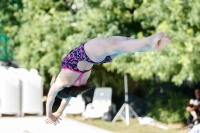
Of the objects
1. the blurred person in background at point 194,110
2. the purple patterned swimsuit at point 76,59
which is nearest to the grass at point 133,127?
the blurred person in background at point 194,110

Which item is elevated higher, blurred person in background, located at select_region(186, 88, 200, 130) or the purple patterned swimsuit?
the purple patterned swimsuit

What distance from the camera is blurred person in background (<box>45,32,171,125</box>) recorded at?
17.1 feet

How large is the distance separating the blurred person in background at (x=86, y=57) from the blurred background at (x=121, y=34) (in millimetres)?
5521

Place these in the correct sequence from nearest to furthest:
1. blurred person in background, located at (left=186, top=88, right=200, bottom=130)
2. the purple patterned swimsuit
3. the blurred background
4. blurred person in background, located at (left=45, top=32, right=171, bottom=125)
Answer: blurred person in background, located at (left=45, top=32, right=171, bottom=125) < the purple patterned swimsuit < the blurred background < blurred person in background, located at (left=186, top=88, right=200, bottom=130)

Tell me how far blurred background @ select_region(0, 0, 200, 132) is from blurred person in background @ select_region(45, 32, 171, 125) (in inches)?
217

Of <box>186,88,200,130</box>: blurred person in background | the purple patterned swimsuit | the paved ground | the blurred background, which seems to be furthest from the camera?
<box>186,88,200,130</box>: blurred person in background

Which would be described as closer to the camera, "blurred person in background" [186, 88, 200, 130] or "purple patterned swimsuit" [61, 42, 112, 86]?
"purple patterned swimsuit" [61, 42, 112, 86]

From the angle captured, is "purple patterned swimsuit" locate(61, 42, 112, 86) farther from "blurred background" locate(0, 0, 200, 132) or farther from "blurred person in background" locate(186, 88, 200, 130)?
"blurred person in background" locate(186, 88, 200, 130)

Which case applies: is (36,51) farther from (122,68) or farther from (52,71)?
(122,68)

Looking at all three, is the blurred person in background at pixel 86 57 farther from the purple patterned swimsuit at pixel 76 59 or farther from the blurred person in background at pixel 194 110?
the blurred person in background at pixel 194 110

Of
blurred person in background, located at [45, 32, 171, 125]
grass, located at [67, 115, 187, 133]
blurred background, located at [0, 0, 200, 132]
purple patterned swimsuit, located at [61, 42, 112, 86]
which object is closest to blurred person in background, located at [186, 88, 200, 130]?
grass, located at [67, 115, 187, 133]

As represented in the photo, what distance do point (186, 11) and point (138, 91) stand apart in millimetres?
5886

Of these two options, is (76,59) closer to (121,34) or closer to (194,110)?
(194,110)

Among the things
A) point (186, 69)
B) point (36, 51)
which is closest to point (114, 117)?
point (36, 51)
